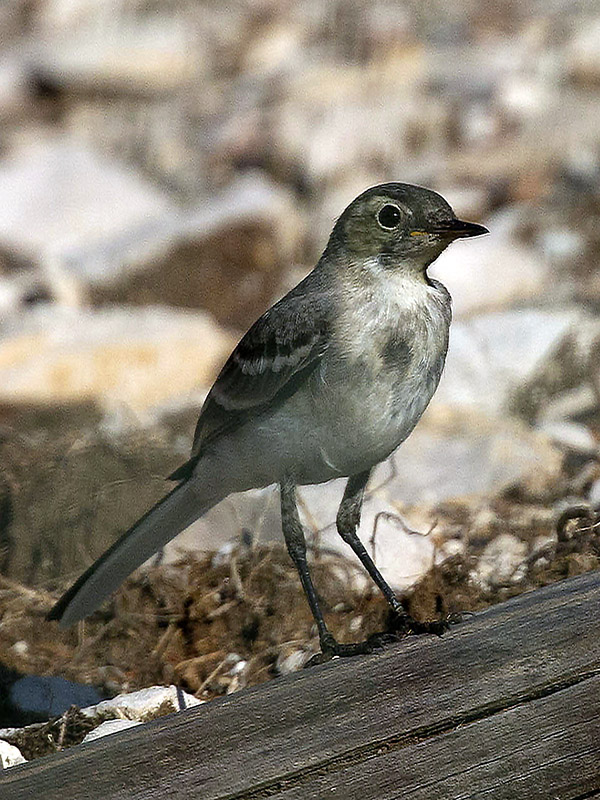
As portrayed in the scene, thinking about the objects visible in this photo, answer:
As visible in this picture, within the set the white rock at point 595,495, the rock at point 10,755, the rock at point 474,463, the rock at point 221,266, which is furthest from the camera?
the rock at point 221,266

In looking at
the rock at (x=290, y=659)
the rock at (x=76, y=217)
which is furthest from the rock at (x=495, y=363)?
the rock at (x=290, y=659)

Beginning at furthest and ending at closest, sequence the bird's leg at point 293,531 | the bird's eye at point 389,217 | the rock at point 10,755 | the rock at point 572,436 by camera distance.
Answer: the rock at point 572,436, the bird's leg at point 293,531, the bird's eye at point 389,217, the rock at point 10,755

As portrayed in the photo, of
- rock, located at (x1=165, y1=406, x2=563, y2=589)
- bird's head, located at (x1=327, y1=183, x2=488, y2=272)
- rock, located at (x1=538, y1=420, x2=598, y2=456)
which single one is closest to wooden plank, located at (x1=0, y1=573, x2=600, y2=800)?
bird's head, located at (x1=327, y1=183, x2=488, y2=272)

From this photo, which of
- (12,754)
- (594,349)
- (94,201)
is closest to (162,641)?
(12,754)

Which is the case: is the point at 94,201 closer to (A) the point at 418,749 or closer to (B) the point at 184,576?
(B) the point at 184,576

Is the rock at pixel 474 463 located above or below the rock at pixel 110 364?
below

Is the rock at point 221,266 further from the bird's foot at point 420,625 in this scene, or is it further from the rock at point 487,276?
the bird's foot at point 420,625
